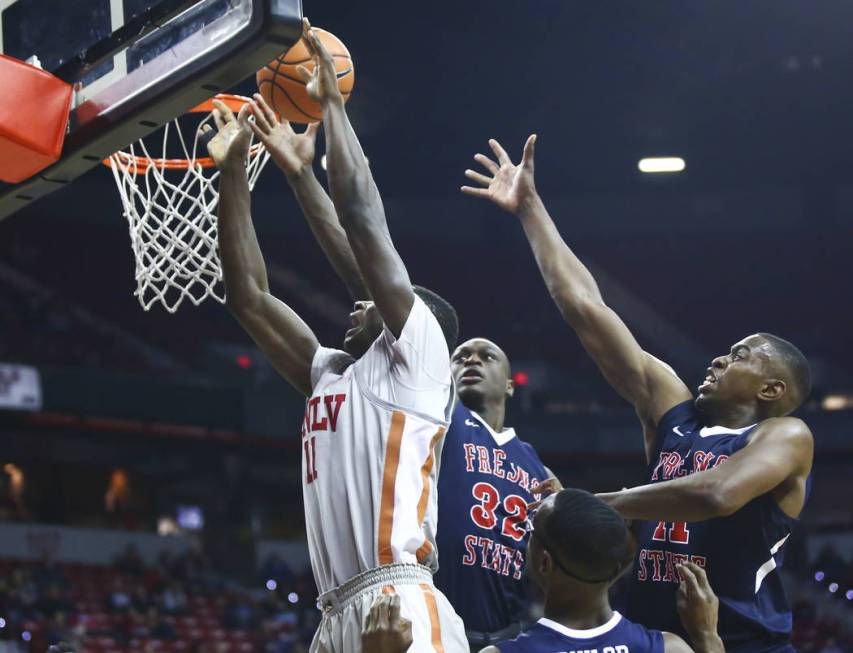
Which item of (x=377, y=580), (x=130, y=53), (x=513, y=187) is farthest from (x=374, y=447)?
(x=513, y=187)

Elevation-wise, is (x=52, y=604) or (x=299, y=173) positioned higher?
(x=299, y=173)

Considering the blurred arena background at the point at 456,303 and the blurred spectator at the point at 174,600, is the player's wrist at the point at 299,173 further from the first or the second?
the blurred spectator at the point at 174,600

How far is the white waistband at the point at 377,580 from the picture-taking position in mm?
2971

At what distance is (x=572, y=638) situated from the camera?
2.68 meters

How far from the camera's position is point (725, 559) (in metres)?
3.57

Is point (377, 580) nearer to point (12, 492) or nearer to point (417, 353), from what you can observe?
point (417, 353)

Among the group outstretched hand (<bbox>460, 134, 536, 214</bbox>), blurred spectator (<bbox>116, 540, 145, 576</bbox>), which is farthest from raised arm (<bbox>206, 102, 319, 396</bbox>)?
blurred spectator (<bbox>116, 540, 145, 576</bbox>)

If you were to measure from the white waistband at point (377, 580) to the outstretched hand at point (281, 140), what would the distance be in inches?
54.7

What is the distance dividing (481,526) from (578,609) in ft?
4.65

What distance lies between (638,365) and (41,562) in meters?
14.0

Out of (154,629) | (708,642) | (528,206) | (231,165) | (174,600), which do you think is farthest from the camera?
(174,600)

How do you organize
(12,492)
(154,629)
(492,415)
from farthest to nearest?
(12,492) → (154,629) → (492,415)

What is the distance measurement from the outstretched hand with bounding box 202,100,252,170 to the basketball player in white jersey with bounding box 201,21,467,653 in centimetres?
44

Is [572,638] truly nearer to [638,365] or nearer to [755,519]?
[755,519]
